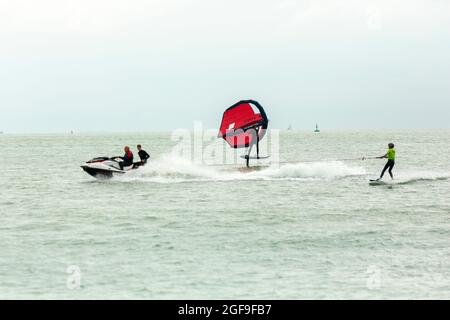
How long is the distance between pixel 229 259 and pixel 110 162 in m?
16.8

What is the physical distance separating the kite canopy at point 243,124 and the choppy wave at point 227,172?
70.2 inches

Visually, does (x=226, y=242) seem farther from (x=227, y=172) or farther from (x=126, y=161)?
(x=227, y=172)

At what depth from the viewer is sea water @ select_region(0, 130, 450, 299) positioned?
11.4 metres

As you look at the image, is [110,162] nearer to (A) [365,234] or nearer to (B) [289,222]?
(B) [289,222]

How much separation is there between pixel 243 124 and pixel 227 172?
3033mm

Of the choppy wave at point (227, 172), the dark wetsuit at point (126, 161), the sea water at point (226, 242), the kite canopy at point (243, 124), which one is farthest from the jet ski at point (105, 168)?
the kite canopy at point (243, 124)

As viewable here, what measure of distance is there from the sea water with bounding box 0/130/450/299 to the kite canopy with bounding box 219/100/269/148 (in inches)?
176

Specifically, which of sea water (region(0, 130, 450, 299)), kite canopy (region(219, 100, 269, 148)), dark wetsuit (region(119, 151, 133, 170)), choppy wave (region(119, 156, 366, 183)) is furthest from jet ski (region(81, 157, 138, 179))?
kite canopy (region(219, 100, 269, 148))

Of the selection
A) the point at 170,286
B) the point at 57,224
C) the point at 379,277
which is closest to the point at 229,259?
the point at 170,286

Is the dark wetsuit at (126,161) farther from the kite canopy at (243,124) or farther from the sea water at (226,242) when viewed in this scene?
the kite canopy at (243,124)

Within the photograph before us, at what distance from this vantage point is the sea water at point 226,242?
449 inches

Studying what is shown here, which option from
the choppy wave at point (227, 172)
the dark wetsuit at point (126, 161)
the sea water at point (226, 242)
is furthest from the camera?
the choppy wave at point (227, 172)

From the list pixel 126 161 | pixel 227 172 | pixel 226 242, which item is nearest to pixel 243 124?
pixel 227 172

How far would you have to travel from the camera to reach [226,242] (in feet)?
49.4
